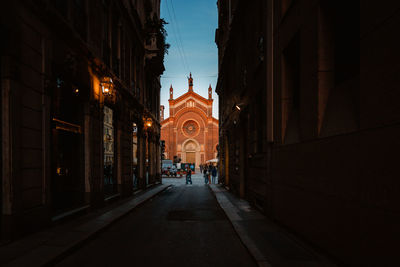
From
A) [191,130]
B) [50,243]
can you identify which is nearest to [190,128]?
[191,130]

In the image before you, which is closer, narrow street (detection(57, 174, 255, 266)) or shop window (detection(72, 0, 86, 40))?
narrow street (detection(57, 174, 255, 266))

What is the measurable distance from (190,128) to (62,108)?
164 ft

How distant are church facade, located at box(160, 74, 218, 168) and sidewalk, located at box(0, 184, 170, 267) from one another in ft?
160

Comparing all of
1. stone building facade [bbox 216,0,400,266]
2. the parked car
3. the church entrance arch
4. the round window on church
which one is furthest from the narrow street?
the round window on church

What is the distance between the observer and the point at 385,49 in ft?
Answer: 12.5

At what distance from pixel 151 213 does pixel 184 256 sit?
5.23 metres

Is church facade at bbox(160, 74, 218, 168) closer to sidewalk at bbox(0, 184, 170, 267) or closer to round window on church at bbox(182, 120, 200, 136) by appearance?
round window on church at bbox(182, 120, 200, 136)

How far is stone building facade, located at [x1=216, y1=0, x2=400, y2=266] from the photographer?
12.2 feet

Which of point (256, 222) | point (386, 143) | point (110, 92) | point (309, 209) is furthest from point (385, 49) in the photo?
point (110, 92)

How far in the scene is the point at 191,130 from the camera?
58.9 meters

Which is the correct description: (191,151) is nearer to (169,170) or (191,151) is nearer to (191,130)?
(191,130)

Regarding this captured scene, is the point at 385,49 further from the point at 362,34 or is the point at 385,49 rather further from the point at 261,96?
the point at 261,96

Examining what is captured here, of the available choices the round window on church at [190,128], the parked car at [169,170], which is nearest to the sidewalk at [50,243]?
the parked car at [169,170]

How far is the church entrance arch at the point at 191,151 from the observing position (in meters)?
57.8
